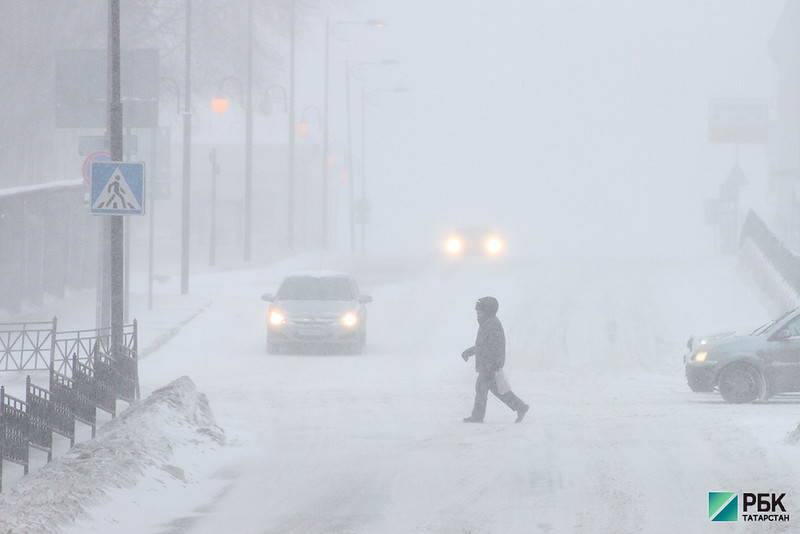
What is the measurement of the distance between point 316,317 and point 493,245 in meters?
26.2

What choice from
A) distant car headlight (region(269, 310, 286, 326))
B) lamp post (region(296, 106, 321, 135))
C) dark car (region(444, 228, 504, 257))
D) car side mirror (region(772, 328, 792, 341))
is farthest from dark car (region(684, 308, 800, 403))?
lamp post (region(296, 106, 321, 135))

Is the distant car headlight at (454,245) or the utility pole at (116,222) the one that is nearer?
the utility pole at (116,222)

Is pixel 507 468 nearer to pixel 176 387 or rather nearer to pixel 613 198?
pixel 176 387

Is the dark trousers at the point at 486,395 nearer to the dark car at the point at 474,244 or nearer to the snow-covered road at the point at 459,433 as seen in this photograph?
the snow-covered road at the point at 459,433

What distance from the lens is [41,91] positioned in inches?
1633

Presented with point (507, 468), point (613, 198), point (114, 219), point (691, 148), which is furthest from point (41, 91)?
point (691, 148)

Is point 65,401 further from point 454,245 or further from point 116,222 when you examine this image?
point 454,245

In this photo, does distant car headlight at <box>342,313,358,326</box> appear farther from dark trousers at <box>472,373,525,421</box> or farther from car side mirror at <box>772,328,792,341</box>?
dark trousers at <box>472,373,525,421</box>

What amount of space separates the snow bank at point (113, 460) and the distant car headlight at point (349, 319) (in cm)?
963

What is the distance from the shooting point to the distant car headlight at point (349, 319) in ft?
86.4

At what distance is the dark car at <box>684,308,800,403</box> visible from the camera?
1908cm

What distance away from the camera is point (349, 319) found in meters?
26.4

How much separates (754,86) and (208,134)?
87.9 meters

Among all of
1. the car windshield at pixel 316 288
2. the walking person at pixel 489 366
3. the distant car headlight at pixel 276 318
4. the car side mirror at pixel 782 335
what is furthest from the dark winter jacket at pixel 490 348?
the car windshield at pixel 316 288
